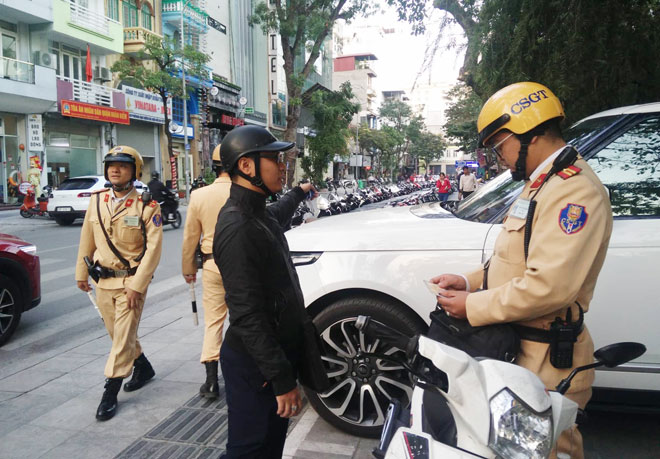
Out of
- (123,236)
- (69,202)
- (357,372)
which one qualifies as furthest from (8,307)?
(69,202)

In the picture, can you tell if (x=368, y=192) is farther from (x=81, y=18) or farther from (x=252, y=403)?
(x=252, y=403)

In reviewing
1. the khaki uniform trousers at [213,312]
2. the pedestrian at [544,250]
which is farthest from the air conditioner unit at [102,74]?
the pedestrian at [544,250]

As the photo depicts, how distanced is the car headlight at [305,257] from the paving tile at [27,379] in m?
2.56

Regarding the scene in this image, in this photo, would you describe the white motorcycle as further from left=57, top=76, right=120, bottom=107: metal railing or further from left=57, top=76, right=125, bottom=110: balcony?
left=57, top=76, right=120, bottom=107: metal railing

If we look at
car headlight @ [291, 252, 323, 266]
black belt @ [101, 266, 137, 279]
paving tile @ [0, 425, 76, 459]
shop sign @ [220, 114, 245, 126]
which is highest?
shop sign @ [220, 114, 245, 126]

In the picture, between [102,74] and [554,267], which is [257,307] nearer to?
[554,267]

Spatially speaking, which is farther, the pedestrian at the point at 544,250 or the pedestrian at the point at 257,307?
the pedestrian at the point at 257,307

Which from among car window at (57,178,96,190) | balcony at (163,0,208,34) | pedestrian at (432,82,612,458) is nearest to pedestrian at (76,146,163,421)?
pedestrian at (432,82,612,458)

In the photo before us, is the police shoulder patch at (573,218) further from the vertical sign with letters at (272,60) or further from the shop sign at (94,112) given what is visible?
the vertical sign with letters at (272,60)

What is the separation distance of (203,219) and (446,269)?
6.12 feet

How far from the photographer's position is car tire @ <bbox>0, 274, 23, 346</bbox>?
500 cm

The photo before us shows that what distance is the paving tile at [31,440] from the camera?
3.05 metres

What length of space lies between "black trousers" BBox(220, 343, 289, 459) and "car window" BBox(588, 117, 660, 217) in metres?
2.14

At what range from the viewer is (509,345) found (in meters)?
1.79
